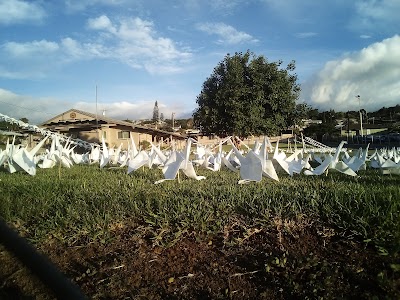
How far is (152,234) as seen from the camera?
139 inches

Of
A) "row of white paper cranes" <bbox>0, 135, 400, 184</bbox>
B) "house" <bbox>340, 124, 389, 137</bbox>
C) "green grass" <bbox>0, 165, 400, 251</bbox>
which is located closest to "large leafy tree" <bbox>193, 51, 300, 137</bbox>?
"row of white paper cranes" <bbox>0, 135, 400, 184</bbox>

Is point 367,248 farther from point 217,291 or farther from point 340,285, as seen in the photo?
point 217,291

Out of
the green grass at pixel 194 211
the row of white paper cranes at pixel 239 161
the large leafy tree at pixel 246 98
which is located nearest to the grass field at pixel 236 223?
the green grass at pixel 194 211

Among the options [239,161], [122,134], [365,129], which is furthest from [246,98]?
[365,129]

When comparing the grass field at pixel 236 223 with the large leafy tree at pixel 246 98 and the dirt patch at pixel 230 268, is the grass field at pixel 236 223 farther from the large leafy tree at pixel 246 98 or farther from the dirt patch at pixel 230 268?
the large leafy tree at pixel 246 98

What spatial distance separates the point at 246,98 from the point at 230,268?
24930 millimetres

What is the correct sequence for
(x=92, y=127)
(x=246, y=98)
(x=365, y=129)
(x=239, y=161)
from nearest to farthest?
(x=239, y=161)
(x=246, y=98)
(x=92, y=127)
(x=365, y=129)

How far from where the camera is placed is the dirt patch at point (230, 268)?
8.32 ft

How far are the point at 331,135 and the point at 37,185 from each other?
61857 millimetres

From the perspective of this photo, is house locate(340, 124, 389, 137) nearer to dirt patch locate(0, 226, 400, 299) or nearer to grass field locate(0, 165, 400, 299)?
grass field locate(0, 165, 400, 299)

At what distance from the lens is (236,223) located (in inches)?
134

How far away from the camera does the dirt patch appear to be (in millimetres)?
2537

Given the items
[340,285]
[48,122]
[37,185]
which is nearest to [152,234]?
[340,285]

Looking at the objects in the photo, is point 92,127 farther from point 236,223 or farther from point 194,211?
point 236,223
